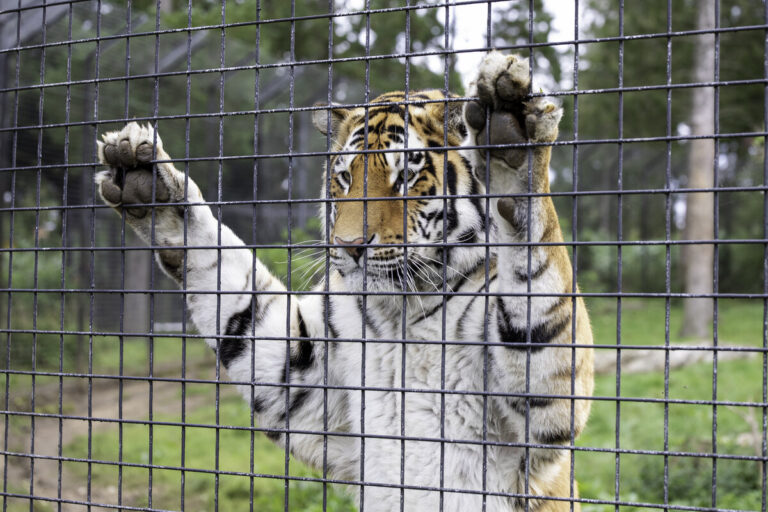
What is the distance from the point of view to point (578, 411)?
211 cm

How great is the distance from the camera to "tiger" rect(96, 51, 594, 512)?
5.68 feet

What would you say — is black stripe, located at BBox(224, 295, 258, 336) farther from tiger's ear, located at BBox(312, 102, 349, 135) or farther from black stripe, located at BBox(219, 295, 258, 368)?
tiger's ear, located at BBox(312, 102, 349, 135)

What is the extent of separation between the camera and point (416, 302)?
245 centimetres

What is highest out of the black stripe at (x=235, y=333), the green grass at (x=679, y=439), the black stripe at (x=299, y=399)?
the black stripe at (x=235, y=333)

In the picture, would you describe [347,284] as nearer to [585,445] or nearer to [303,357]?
[303,357]

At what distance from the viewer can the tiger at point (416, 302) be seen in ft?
5.68

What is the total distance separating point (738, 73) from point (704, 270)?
557cm

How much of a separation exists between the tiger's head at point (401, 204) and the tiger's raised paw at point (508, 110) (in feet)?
1.47

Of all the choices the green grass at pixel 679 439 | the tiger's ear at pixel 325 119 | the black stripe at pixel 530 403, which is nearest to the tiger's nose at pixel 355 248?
the tiger's ear at pixel 325 119

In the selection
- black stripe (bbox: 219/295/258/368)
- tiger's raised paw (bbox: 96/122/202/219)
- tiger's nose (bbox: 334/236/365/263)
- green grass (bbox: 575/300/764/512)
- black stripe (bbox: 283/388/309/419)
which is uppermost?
tiger's raised paw (bbox: 96/122/202/219)

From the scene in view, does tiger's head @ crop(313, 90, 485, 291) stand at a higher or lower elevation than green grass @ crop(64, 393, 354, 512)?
higher

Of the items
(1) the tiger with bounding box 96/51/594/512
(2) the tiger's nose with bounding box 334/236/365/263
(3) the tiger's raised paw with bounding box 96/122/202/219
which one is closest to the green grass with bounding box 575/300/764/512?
(1) the tiger with bounding box 96/51/594/512

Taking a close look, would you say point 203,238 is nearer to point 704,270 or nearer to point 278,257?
point 278,257

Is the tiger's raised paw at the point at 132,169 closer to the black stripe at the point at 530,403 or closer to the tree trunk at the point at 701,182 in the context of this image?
the black stripe at the point at 530,403
